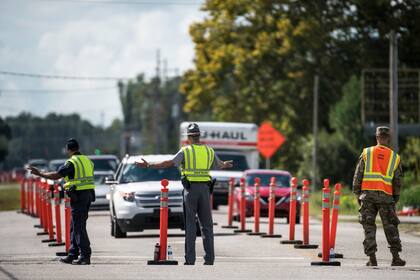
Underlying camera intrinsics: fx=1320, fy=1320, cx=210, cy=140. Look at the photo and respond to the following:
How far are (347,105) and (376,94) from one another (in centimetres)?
615

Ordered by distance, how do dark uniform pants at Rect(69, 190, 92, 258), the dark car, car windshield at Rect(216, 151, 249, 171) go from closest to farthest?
dark uniform pants at Rect(69, 190, 92, 258)
the dark car
car windshield at Rect(216, 151, 249, 171)

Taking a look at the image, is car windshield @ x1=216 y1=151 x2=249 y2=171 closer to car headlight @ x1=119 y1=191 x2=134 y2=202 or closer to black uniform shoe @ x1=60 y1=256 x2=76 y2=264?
car headlight @ x1=119 y1=191 x2=134 y2=202

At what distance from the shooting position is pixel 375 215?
1772 cm

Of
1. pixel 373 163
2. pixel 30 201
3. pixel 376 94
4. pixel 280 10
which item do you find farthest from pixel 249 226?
pixel 280 10

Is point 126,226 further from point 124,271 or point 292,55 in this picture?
point 292,55

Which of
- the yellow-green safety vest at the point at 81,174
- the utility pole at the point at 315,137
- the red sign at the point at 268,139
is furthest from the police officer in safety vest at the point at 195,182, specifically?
the utility pole at the point at 315,137

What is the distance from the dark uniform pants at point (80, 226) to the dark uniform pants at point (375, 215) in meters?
3.92

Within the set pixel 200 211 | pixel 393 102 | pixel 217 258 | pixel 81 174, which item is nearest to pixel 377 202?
pixel 200 211

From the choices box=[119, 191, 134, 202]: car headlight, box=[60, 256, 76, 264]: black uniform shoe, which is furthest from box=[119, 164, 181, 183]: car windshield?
box=[60, 256, 76, 264]: black uniform shoe

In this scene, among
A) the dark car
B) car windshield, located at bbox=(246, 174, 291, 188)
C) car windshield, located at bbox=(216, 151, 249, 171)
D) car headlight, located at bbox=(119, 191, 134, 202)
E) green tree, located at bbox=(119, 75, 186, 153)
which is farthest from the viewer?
green tree, located at bbox=(119, 75, 186, 153)

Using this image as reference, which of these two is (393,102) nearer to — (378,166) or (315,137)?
(378,166)

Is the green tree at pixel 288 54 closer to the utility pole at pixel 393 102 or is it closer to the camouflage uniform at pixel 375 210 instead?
the utility pole at pixel 393 102

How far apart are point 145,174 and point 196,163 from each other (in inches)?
345

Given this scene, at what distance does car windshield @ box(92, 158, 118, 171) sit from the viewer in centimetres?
4281
